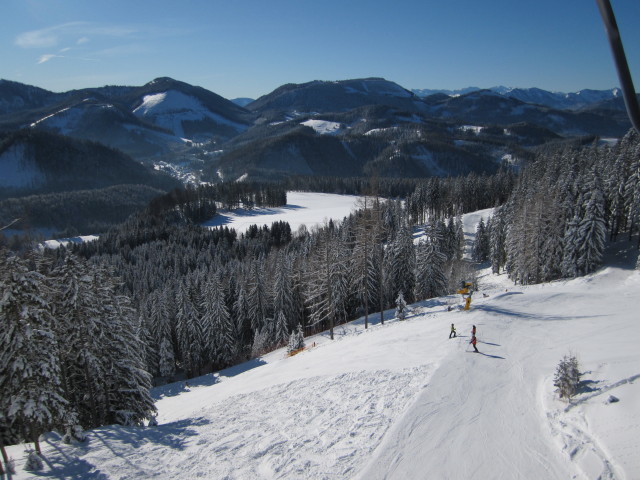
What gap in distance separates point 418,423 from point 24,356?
16.7 metres

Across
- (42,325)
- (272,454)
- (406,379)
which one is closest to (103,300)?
(42,325)

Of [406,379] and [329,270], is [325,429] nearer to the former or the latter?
[406,379]

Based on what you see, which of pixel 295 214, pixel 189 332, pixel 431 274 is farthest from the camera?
pixel 295 214

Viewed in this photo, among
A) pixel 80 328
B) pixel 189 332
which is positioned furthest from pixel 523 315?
pixel 189 332

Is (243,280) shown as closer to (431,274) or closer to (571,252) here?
(431,274)

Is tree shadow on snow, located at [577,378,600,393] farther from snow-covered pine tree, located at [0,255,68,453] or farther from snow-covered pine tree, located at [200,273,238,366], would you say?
snow-covered pine tree, located at [200,273,238,366]

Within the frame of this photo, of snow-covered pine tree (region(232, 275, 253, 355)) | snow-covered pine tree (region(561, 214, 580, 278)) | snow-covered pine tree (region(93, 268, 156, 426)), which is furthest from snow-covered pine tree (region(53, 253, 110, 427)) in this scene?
snow-covered pine tree (region(561, 214, 580, 278))

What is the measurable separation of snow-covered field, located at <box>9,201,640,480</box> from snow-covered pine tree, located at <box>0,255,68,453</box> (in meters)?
1.50

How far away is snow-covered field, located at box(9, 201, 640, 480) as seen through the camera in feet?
38.6

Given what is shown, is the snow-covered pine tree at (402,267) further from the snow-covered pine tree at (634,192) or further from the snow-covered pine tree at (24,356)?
the snow-covered pine tree at (24,356)

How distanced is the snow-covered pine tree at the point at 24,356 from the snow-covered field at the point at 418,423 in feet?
4.91

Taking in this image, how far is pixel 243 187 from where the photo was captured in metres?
175

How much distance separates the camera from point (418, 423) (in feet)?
45.9

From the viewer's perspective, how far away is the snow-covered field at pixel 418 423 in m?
11.8
